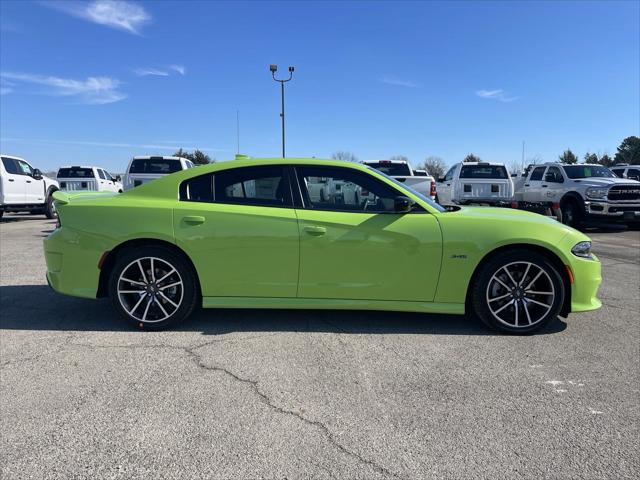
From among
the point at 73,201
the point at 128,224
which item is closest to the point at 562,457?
the point at 128,224

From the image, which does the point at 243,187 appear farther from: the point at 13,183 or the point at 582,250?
the point at 13,183

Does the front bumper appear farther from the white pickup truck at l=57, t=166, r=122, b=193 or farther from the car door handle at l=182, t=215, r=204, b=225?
the white pickup truck at l=57, t=166, r=122, b=193

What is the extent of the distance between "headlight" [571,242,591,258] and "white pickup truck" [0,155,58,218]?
13.9 m

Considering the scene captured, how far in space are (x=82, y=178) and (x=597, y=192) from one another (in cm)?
1857

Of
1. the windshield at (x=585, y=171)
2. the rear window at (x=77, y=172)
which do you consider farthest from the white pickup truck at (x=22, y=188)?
the windshield at (x=585, y=171)

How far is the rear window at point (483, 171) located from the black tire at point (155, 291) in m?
10.9

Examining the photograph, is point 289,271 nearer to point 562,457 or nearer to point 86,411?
point 86,411

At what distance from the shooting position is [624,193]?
1259cm

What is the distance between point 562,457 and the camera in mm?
2301

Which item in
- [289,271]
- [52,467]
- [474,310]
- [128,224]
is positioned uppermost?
[128,224]

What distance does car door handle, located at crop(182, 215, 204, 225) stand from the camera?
13.1ft

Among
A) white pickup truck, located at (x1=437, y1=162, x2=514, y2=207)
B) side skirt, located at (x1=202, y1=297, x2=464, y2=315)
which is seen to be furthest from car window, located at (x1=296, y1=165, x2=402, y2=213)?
white pickup truck, located at (x1=437, y1=162, x2=514, y2=207)

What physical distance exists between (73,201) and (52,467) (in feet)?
8.86

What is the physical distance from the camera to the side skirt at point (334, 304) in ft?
13.2
